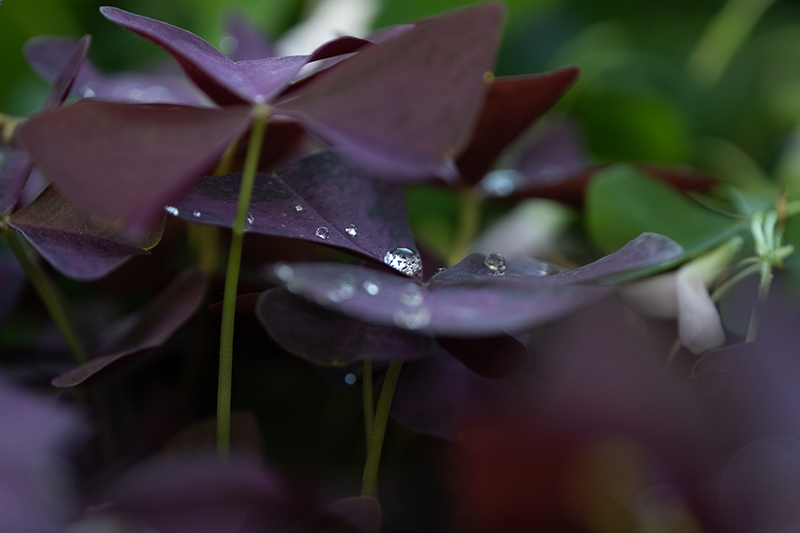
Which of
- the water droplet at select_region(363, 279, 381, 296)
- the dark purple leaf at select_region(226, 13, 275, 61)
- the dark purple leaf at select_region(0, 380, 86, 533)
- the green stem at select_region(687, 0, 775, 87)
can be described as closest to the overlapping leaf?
the water droplet at select_region(363, 279, 381, 296)

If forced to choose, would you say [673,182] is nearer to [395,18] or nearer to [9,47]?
[395,18]

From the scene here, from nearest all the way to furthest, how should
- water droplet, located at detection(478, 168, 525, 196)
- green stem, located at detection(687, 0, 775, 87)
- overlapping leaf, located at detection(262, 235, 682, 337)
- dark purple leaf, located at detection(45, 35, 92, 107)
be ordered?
overlapping leaf, located at detection(262, 235, 682, 337) → dark purple leaf, located at detection(45, 35, 92, 107) → water droplet, located at detection(478, 168, 525, 196) → green stem, located at detection(687, 0, 775, 87)

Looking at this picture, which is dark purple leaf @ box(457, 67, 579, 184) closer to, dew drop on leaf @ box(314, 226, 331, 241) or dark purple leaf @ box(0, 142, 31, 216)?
dew drop on leaf @ box(314, 226, 331, 241)

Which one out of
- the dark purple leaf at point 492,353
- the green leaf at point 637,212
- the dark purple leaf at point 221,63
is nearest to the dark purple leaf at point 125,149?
the dark purple leaf at point 221,63

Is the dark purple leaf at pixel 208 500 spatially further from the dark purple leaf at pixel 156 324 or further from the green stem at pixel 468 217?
the green stem at pixel 468 217

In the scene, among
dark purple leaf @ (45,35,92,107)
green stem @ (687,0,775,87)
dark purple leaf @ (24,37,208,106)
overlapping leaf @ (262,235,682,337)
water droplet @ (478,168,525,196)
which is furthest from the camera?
green stem @ (687,0,775,87)

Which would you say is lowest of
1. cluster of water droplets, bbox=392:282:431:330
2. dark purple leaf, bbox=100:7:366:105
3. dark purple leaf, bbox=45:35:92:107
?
cluster of water droplets, bbox=392:282:431:330

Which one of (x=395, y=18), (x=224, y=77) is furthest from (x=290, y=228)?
(x=395, y=18)
